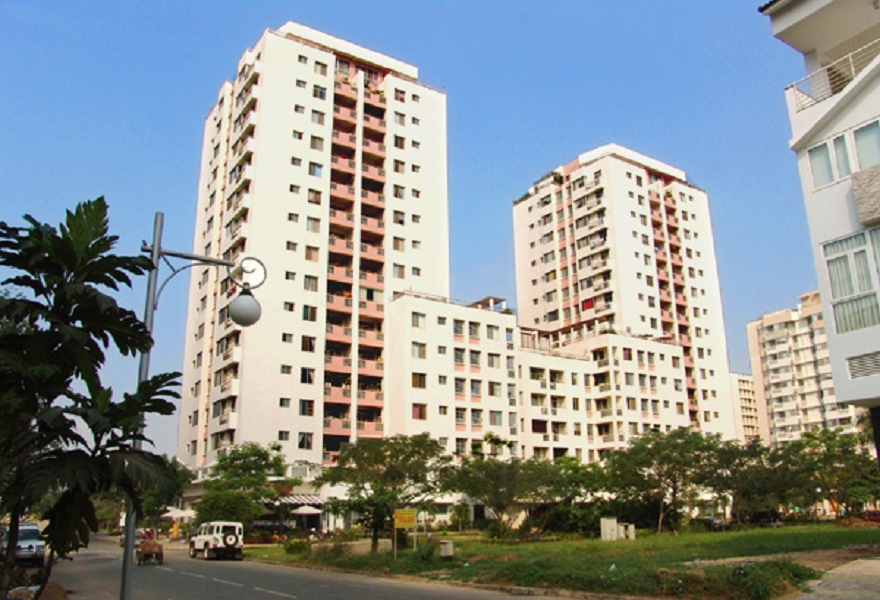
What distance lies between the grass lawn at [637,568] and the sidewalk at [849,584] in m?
0.52

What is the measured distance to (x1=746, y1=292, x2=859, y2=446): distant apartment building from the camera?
121438mm

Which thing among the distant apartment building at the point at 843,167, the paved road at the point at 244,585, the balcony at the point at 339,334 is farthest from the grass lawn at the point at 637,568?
the balcony at the point at 339,334

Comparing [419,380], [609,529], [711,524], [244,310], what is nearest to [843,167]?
[244,310]

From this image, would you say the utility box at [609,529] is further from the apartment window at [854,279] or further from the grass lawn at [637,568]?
the apartment window at [854,279]

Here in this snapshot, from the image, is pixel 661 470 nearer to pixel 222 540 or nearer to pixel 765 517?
pixel 765 517

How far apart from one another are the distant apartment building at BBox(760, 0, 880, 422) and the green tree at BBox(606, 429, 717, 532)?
78.9ft

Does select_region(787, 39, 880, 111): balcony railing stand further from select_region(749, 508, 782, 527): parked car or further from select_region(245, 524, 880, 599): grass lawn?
select_region(749, 508, 782, 527): parked car

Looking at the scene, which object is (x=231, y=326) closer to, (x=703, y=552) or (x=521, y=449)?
(x=521, y=449)

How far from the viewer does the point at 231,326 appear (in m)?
62.1

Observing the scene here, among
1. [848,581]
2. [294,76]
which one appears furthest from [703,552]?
[294,76]

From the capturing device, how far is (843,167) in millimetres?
20828

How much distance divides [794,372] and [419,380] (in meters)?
88.7

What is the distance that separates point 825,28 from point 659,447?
28.5m

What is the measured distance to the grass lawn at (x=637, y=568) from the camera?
16.4m
